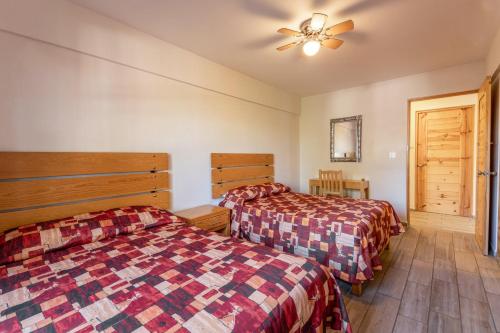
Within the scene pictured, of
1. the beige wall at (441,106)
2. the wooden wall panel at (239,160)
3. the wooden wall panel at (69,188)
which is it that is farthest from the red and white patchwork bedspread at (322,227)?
the beige wall at (441,106)

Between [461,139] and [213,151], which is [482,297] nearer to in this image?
[213,151]

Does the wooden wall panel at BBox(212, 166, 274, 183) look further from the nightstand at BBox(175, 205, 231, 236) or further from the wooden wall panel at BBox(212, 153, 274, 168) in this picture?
the nightstand at BBox(175, 205, 231, 236)

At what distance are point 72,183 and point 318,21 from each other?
240 cm

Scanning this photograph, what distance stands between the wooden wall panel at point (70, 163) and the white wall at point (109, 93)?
8 centimetres

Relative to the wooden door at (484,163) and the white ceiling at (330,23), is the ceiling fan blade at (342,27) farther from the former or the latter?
the wooden door at (484,163)

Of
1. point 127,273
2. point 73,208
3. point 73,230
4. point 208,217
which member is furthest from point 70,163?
point 208,217

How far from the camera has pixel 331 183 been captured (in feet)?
13.5

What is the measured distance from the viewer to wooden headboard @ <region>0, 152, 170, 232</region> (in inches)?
65.6

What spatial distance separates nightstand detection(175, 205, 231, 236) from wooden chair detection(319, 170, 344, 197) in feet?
6.81

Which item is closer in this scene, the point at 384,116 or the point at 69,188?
the point at 69,188

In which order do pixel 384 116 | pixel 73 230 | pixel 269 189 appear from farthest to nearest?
1. pixel 384 116
2. pixel 269 189
3. pixel 73 230

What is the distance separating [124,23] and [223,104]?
1.45 metres

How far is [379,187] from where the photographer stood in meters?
4.00

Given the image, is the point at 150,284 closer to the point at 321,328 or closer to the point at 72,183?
the point at 321,328
